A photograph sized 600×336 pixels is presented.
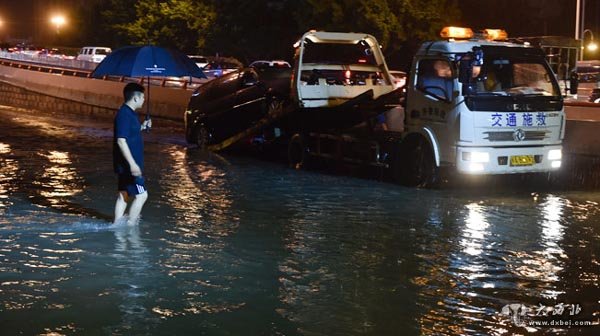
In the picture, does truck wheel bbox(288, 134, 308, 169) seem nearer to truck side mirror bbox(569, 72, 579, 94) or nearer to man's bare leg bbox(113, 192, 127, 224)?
truck side mirror bbox(569, 72, 579, 94)

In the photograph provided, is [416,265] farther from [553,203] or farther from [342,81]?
[342,81]

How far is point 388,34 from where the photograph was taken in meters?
39.2

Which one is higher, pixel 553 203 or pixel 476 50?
pixel 476 50

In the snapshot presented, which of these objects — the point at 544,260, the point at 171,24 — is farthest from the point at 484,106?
the point at 171,24

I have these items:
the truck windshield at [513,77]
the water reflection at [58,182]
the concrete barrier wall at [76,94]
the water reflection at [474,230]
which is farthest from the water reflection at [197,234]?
the concrete barrier wall at [76,94]

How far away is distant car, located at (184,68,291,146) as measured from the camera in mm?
17172

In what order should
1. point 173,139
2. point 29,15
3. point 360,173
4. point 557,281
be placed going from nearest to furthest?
1. point 557,281
2. point 360,173
3. point 173,139
4. point 29,15

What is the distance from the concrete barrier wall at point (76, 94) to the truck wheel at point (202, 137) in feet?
23.3

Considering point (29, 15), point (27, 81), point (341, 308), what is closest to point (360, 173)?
point (341, 308)

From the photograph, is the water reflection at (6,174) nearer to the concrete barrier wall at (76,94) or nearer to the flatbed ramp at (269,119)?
the flatbed ramp at (269,119)

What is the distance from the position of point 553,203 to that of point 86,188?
22.9 ft

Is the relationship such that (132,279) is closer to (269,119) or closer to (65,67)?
(269,119)

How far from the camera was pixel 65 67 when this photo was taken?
41.2 metres

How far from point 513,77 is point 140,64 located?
546 cm
